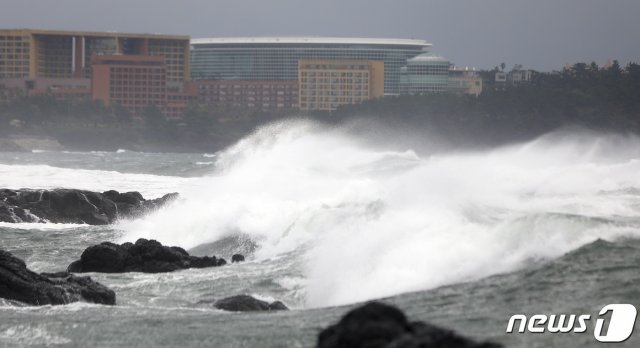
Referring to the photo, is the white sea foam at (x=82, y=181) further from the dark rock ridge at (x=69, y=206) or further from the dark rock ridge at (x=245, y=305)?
the dark rock ridge at (x=245, y=305)

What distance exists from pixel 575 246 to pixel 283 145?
58887 millimetres

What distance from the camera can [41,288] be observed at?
68.4ft

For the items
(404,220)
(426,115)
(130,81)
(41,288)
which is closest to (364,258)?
(404,220)

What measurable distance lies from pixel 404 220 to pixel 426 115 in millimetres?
118915

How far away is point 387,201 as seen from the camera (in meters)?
28.8

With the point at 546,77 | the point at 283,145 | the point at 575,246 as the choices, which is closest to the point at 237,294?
the point at 575,246

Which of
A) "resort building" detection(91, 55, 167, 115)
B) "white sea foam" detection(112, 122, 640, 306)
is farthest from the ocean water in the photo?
"resort building" detection(91, 55, 167, 115)

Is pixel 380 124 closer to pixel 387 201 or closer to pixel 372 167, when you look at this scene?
pixel 372 167

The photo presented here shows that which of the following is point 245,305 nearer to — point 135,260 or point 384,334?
point 135,260

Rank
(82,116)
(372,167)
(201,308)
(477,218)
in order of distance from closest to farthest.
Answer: (201,308) < (477,218) < (372,167) < (82,116)

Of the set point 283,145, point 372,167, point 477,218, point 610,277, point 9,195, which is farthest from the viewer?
point 283,145

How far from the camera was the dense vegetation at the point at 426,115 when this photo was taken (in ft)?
385

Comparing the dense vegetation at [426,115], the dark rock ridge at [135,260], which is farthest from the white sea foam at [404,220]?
the dense vegetation at [426,115]

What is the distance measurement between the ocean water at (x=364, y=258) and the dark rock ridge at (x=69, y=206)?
1.55 meters
